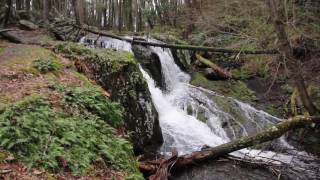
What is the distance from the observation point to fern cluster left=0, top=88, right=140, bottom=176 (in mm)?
4898

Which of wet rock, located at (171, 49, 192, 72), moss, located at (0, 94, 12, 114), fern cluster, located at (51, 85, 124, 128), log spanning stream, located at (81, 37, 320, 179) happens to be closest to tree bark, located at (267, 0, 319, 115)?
log spanning stream, located at (81, 37, 320, 179)

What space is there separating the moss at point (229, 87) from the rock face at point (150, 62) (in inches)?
88.0

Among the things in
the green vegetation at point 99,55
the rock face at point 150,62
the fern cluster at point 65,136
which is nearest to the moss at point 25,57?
the green vegetation at point 99,55

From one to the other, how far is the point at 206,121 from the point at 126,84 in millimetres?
4951

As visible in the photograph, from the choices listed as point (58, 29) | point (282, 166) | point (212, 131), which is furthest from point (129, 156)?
point (58, 29)

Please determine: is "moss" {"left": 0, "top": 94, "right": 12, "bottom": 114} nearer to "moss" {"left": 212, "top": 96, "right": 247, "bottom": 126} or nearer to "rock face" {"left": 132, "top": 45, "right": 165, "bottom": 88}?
"moss" {"left": 212, "top": 96, "right": 247, "bottom": 126}

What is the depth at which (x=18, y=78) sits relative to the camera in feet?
24.8

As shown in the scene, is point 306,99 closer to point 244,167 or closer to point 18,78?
point 244,167

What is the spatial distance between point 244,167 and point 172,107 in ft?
18.9

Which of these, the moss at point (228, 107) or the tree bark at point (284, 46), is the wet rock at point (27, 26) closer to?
the moss at point (228, 107)

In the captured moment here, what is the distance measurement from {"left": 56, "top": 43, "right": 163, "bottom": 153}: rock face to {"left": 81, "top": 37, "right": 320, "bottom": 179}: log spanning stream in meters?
0.99

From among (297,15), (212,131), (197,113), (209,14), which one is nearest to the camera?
(297,15)

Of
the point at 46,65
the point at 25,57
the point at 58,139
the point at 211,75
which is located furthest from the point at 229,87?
the point at 58,139

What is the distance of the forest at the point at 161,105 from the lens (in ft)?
18.1
